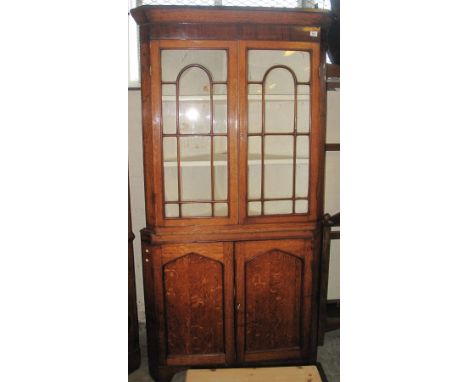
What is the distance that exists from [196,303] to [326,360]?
0.89 meters

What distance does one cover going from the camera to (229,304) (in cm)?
170

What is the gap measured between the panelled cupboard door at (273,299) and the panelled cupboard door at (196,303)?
0.07m

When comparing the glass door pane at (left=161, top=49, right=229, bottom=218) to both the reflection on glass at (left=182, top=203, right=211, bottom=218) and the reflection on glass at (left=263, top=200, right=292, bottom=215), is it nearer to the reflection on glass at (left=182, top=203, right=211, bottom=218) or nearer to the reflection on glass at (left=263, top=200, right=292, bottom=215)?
the reflection on glass at (left=182, top=203, right=211, bottom=218)

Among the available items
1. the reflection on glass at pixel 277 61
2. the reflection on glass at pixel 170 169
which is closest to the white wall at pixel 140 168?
the reflection on glass at pixel 170 169

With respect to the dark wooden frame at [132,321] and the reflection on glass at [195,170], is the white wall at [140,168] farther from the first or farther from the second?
the reflection on glass at [195,170]

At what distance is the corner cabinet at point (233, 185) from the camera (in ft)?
5.05

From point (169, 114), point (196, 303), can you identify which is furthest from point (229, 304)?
point (169, 114)

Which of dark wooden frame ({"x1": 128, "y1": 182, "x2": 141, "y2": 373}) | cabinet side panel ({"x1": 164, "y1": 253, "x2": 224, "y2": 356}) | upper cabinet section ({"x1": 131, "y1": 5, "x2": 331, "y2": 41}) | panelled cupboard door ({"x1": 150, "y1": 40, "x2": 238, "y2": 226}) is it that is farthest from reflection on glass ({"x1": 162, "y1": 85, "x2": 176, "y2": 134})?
cabinet side panel ({"x1": 164, "y1": 253, "x2": 224, "y2": 356})

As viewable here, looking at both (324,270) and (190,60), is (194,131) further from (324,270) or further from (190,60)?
(324,270)

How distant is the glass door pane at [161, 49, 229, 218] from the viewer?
1.57 meters
